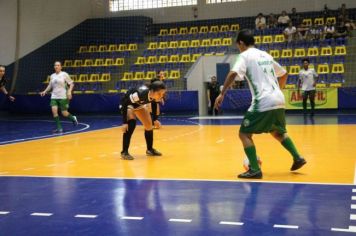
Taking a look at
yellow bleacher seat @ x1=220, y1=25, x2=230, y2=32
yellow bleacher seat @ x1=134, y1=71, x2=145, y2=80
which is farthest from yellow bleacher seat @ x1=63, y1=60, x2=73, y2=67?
yellow bleacher seat @ x1=220, y1=25, x2=230, y2=32

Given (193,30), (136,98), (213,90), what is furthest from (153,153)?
(193,30)

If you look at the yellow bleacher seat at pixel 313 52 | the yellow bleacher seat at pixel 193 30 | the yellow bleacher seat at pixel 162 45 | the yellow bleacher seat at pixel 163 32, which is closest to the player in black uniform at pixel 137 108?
the yellow bleacher seat at pixel 313 52

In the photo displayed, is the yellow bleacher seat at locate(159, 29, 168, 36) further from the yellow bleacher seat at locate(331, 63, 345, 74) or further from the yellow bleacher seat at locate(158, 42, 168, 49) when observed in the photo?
the yellow bleacher seat at locate(331, 63, 345, 74)

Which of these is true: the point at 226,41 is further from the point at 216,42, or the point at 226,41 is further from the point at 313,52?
the point at 313,52

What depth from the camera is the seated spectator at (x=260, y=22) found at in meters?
26.2

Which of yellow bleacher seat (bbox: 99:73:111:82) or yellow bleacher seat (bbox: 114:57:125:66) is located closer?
yellow bleacher seat (bbox: 99:73:111:82)

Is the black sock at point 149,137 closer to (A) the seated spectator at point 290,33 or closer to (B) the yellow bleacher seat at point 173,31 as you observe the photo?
(A) the seated spectator at point 290,33

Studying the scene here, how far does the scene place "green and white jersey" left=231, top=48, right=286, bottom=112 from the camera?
6.45 meters

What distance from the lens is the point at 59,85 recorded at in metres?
15.8

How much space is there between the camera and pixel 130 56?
28.3 m

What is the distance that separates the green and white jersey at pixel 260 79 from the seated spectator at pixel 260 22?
20304mm

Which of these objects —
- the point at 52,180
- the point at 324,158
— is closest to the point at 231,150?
the point at 324,158

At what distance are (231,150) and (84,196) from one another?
4433 millimetres

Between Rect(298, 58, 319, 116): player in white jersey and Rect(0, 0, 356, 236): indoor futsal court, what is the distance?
5 centimetres
